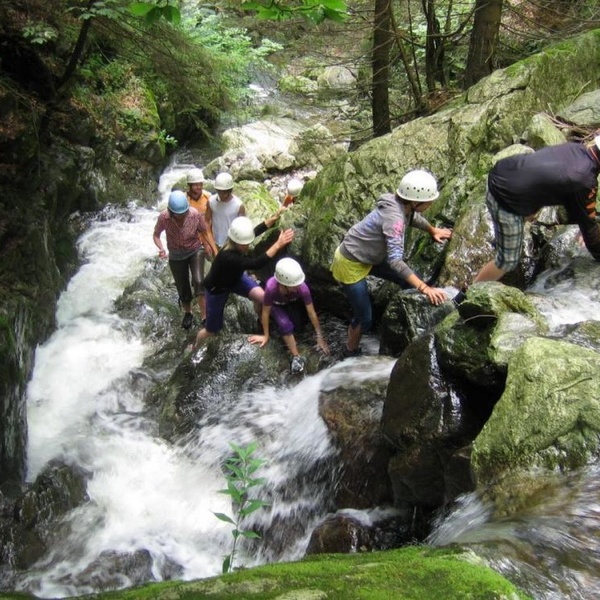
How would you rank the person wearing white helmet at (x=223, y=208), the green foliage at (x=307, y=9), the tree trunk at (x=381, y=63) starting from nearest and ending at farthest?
the green foliage at (x=307, y=9) < the person wearing white helmet at (x=223, y=208) < the tree trunk at (x=381, y=63)

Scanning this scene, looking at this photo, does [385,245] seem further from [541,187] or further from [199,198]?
[199,198]

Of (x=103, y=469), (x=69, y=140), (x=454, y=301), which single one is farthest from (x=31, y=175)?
(x=454, y=301)

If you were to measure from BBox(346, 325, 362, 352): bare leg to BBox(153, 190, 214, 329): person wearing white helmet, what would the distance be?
2.20 metres

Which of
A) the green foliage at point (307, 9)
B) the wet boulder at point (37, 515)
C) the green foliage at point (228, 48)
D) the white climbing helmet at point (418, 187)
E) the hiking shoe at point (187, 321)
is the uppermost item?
the green foliage at point (228, 48)

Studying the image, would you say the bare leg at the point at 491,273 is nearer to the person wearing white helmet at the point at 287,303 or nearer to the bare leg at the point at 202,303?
the person wearing white helmet at the point at 287,303

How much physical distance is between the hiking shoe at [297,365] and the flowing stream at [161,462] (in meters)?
0.27

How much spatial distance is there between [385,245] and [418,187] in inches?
27.0

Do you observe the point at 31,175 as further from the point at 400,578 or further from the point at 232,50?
the point at 232,50

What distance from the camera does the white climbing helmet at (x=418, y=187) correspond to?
538cm

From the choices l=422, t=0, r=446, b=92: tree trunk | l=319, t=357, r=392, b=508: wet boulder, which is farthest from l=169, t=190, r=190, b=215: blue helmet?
l=422, t=0, r=446, b=92: tree trunk

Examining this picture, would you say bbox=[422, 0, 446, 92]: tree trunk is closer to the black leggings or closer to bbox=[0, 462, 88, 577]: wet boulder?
the black leggings

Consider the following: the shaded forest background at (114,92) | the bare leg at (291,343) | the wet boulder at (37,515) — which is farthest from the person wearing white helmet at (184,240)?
the wet boulder at (37,515)

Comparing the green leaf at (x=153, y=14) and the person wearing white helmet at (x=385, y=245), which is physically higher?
the green leaf at (x=153, y=14)

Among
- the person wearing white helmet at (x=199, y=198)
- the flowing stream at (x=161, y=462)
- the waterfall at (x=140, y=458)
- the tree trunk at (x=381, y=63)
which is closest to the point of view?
the flowing stream at (x=161, y=462)
